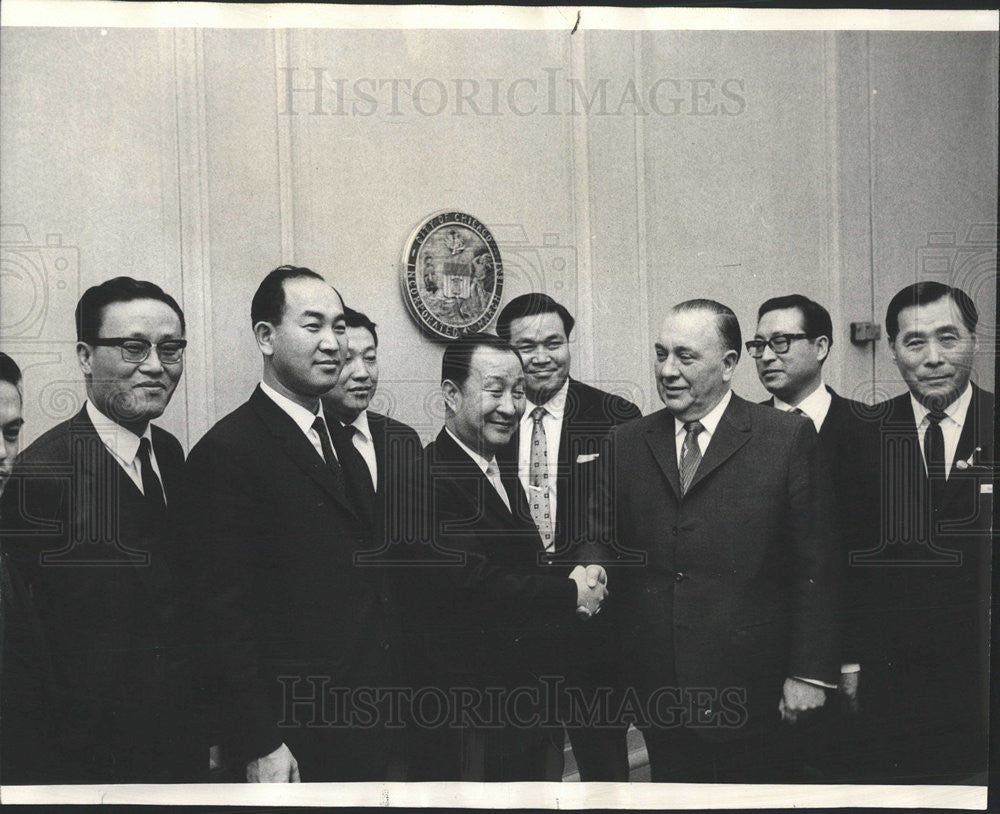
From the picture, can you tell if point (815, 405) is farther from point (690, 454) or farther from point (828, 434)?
point (690, 454)

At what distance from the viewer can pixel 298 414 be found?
4441mm

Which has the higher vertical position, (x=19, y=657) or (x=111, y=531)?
(x=111, y=531)

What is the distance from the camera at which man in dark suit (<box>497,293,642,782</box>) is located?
4.53 metres

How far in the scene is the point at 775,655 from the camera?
4.56 meters

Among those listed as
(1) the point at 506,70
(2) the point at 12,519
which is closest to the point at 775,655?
(1) the point at 506,70

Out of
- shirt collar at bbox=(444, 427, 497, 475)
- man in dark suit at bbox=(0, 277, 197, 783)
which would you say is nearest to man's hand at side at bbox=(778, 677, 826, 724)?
shirt collar at bbox=(444, 427, 497, 475)

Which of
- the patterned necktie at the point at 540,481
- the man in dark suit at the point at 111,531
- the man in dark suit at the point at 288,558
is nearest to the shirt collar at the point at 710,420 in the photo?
the patterned necktie at the point at 540,481

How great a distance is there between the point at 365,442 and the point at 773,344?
1688mm

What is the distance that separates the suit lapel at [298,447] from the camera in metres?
4.41

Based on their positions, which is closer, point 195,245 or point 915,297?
point 195,245

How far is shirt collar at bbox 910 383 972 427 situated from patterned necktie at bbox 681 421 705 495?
0.92 metres

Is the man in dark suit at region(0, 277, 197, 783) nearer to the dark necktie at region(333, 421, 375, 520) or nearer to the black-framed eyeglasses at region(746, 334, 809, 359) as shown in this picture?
the dark necktie at region(333, 421, 375, 520)

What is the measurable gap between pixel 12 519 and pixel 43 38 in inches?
74.6

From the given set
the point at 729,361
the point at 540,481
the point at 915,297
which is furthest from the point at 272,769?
the point at 915,297
